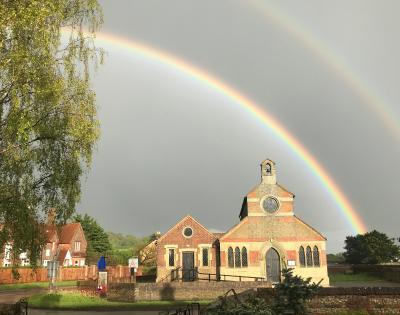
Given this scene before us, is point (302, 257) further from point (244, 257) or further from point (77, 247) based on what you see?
point (77, 247)

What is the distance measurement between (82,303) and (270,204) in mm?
20853

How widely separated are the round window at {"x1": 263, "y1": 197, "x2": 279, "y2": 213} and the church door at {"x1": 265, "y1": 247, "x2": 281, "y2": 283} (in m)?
3.79

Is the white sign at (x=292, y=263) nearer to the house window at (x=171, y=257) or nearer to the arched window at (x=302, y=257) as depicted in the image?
the arched window at (x=302, y=257)

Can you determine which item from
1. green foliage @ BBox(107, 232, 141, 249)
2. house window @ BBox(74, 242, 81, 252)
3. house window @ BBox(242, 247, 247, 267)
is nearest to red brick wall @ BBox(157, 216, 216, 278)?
house window @ BBox(242, 247, 247, 267)

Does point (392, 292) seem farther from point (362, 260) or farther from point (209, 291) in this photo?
point (362, 260)

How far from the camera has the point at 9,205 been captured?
14047mm

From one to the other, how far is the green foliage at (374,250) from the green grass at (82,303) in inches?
1971

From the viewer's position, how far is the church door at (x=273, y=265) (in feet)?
130

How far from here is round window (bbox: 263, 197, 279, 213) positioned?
41188 mm

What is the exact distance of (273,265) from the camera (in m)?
39.9

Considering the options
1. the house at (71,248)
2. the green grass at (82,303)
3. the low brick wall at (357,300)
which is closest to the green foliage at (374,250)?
the green grass at (82,303)

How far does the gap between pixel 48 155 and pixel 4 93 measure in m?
2.70

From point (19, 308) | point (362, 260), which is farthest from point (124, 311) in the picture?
point (362, 260)

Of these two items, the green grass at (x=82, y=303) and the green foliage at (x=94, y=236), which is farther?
the green foliage at (x=94, y=236)
